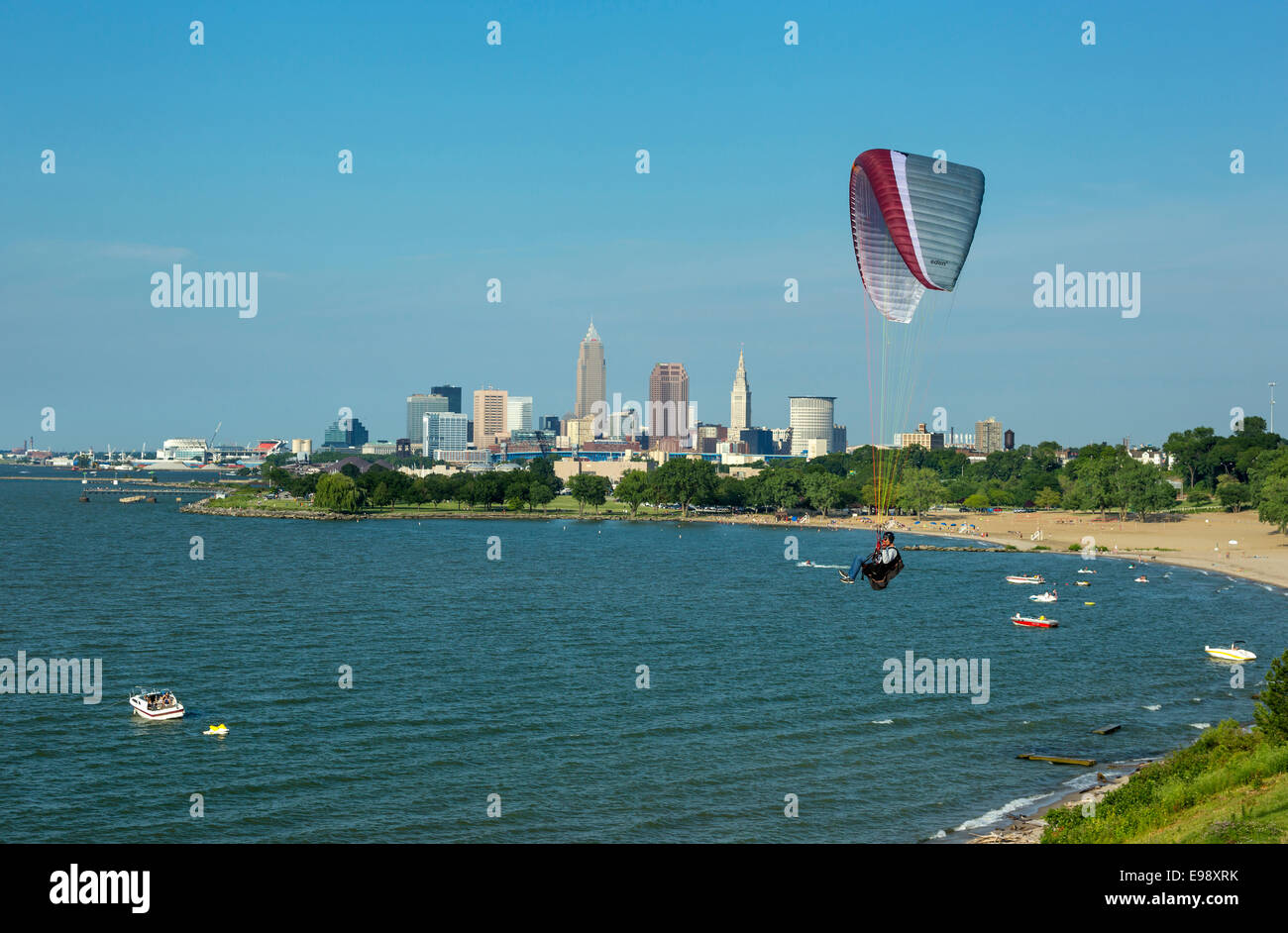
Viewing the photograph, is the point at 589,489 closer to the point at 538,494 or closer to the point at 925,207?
the point at 538,494

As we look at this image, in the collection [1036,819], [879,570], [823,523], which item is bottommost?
[1036,819]

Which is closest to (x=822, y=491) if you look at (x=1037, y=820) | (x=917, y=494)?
(x=917, y=494)

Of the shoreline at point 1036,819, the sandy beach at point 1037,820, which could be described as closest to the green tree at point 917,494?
the shoreline at point 1036,819

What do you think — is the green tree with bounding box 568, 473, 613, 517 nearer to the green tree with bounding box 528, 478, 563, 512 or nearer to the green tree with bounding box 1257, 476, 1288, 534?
the green tree with bounding box 528, 478, 563, 512
